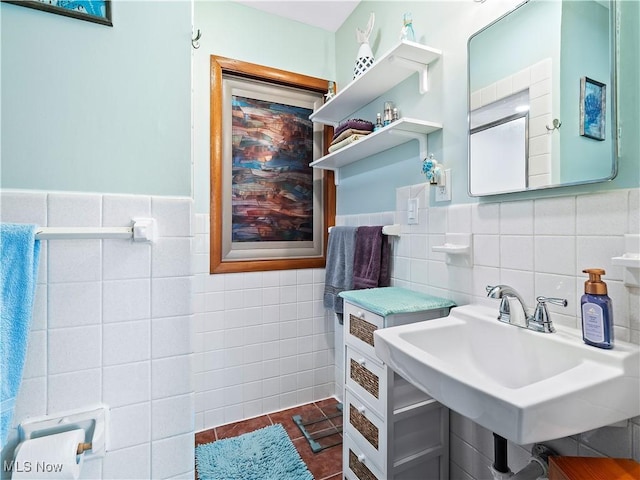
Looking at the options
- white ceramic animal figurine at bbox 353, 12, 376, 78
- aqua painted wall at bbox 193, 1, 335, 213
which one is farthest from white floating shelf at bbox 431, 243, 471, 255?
aqua painted wall at bbox 193, 1, 335, 213

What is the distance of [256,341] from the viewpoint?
1.93 m

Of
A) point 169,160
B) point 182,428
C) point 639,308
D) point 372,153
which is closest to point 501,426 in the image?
point 639,308

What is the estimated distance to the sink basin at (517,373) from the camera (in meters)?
0.55

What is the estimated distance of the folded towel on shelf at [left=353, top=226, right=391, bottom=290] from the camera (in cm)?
155

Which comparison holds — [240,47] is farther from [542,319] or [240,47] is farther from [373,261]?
[542,319]

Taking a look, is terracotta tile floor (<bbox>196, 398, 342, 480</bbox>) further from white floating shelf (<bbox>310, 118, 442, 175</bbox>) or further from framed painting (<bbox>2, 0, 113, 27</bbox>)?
framed painting (<bbox>2, 0, 113, 27</bbox>)

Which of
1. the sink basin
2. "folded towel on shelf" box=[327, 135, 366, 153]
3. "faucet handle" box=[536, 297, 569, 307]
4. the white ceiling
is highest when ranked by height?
the white ceiling

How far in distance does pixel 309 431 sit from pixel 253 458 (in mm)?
356

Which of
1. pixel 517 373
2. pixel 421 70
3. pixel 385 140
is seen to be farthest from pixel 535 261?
pixel 421 70

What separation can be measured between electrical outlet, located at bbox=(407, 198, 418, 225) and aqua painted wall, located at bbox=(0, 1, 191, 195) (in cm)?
99

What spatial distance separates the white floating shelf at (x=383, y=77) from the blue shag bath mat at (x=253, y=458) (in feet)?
6.20

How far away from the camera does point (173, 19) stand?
0.81 metres

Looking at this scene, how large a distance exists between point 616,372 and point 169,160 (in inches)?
46.2
